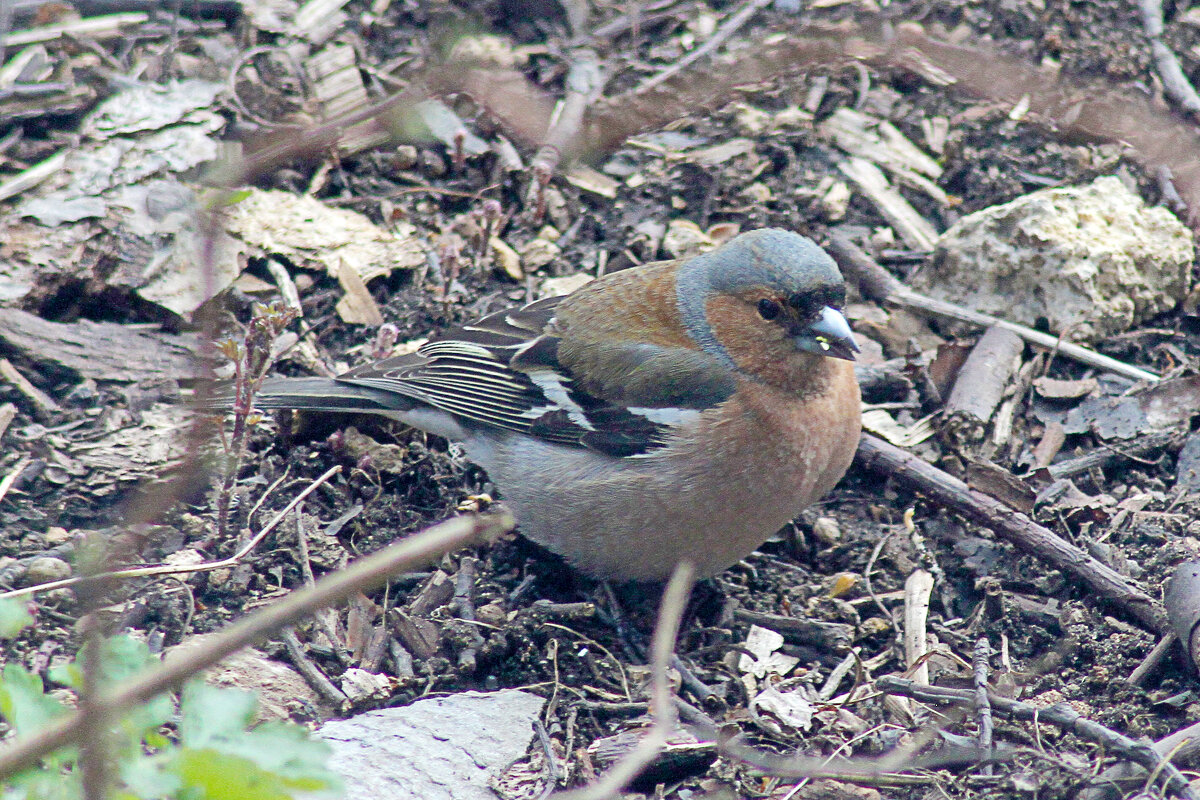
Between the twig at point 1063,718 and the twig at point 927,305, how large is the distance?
2.02 meters

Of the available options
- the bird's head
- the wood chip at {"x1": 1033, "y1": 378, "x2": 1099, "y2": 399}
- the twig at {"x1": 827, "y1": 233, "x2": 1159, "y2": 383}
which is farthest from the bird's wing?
the wood chip at {"x1": 1033, "y1": 378, "x2": 1099, "y2": 399}

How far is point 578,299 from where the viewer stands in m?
4.75

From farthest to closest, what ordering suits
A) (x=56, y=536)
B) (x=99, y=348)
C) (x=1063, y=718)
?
(x=99, y=348), (x=56, y=536), (x=1063, y=718)

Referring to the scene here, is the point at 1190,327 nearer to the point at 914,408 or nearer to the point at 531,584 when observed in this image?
the point at 914,408

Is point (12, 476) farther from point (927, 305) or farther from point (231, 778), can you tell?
point (927, 305)

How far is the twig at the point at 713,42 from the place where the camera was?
6.30 m

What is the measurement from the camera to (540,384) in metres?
4.67

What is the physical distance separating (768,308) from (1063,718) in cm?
181

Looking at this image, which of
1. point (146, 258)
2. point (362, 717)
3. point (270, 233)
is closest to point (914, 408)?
point (362, 717)

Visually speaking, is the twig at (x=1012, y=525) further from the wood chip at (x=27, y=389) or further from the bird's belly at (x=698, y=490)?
the wood chip at (x=27, y=389)

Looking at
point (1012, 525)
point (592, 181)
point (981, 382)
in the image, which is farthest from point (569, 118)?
point (1012, 525)

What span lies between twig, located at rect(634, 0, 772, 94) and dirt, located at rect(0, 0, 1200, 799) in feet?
0.36

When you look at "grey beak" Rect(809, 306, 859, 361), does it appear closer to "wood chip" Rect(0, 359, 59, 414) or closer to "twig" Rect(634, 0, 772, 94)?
"twig" Rect(634, 0, 772, 94)

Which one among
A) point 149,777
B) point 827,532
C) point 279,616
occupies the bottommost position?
point 827,532
